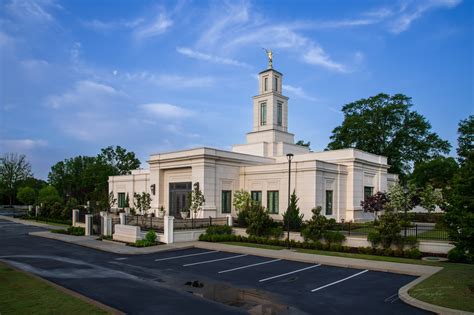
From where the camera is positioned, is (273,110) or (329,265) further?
(273,110)

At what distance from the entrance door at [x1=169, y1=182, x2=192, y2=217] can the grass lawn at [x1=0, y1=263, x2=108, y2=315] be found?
2272 cm

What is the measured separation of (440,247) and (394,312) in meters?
10.7

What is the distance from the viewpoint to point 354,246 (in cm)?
2238

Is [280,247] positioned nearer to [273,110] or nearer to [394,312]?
[394,312]

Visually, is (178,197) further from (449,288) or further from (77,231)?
(449,288)

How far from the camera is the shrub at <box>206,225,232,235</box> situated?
88.9 ft

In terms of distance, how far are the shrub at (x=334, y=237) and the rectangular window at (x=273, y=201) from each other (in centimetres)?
1087

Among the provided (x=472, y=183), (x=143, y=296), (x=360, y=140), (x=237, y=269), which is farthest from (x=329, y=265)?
(x=360, y=140)

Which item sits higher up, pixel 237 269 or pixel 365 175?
pixel 365 175

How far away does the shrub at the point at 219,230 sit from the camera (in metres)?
27.1

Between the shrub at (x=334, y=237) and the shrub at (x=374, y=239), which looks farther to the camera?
the shrub at (x=334, y=237)

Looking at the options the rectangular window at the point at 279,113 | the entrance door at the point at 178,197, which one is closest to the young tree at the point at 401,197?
the rectangular window at the point at 279,113

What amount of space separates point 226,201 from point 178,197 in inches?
192

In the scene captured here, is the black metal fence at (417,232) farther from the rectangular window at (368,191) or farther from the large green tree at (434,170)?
the large green tree at (434,170)
